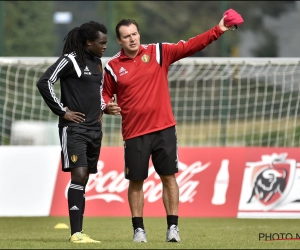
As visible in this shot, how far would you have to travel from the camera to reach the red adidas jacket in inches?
335

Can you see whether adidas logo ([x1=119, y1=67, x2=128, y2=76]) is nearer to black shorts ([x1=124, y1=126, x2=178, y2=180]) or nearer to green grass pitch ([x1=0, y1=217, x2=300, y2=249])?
black shorts ([x1=124, y1=126, x2=178, y2=180])

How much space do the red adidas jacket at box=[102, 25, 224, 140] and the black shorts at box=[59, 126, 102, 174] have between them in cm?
34

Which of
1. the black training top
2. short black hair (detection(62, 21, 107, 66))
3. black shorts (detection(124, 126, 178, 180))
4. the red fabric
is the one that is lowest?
black shorts (detection(124, 126, 178, 180))

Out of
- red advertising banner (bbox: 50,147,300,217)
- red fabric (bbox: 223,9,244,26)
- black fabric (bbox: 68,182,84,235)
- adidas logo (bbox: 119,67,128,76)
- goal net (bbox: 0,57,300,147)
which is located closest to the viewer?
red fabric (bbox: 223,9,244,26)

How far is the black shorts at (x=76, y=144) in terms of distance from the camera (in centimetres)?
848

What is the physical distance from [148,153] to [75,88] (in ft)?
3.14

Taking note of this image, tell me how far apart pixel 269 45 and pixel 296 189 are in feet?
16.2

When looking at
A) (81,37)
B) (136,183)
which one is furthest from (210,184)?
(81,37)

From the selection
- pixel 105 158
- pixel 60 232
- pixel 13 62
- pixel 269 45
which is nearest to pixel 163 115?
pixel 60 232

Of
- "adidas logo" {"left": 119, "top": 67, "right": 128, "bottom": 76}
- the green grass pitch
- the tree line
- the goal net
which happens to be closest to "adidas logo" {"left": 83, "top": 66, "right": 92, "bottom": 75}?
"adidas logo" {"left": 119, "top": 67, "right": 128, "bottom": 76}

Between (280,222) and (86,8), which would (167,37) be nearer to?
(86,8)

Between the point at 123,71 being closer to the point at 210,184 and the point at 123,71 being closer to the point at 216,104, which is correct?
the point at 210,184

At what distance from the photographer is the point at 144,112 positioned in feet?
27.9

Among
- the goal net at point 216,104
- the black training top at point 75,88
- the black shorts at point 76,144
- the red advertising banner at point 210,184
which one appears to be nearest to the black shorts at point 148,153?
the black shorts at point 76,144
